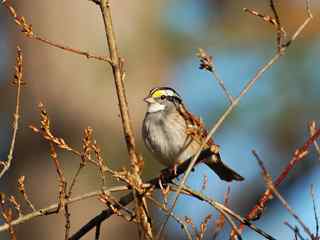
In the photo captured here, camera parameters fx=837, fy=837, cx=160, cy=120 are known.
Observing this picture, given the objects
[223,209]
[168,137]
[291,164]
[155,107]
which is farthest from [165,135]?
[291,164]

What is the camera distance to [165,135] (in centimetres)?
560

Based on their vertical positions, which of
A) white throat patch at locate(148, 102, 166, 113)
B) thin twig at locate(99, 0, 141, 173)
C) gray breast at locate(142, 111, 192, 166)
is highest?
white throat patch at locate(148, 102, 166, 113)

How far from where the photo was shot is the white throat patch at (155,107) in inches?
231

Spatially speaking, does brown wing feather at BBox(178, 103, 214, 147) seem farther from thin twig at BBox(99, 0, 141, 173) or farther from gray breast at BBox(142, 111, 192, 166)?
gray breast at BBox(142, 111, 192, 166)

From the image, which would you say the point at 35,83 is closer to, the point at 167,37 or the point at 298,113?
the point at 167,37

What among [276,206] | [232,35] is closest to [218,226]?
[276,206]

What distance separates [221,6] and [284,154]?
259 centimetres

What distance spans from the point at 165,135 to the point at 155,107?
0.38m

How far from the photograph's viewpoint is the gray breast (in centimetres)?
546

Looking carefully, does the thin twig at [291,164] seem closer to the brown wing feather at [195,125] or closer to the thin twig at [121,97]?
the brown wing feather at [195,125]

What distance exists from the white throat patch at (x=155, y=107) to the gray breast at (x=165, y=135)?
0.20 ft

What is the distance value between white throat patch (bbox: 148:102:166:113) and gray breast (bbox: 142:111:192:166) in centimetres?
6

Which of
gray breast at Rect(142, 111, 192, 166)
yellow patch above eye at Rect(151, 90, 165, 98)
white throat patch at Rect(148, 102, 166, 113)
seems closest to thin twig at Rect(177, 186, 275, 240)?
gray breast at Rect(142, 111, 192, 166)

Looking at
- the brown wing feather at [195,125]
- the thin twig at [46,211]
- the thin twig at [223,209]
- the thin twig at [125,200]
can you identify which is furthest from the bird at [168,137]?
the thin twig at [46,211]
